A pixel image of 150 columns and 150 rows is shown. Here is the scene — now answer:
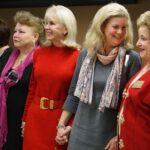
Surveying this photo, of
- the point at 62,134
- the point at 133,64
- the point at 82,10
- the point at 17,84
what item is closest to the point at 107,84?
the point at 133,64

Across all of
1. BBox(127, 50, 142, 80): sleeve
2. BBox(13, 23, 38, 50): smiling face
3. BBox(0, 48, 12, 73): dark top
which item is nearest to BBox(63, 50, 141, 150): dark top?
BBox(127, 50, 142, 80): sleeve

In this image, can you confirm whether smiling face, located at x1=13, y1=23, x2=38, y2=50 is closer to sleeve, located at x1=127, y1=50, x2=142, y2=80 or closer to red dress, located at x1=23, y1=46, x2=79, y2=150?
red dress, located at x1=23, y1=46, x2=79, y2=150

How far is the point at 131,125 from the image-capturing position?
6.66 ft

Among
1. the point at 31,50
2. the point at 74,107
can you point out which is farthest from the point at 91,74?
the point at 31,50

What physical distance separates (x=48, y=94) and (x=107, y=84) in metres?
→ 0.61

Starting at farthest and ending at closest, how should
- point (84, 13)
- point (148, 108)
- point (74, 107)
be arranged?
point (84, 13) < point (74, 107) < point (148, 108)

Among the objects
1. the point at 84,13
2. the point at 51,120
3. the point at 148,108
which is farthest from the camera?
the point at 84,13

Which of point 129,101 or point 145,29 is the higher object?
point 145,29

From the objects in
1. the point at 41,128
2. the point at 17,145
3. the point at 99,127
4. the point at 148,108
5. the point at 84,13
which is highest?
the point at 84,13

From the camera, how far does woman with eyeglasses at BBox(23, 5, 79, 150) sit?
2662mm

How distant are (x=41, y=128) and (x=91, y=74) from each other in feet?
2.22

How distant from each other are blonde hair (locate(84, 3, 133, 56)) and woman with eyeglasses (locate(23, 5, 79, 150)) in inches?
11.9

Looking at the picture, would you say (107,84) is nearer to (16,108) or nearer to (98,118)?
(98,118)

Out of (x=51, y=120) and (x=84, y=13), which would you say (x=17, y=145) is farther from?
(x=84, y=13)
